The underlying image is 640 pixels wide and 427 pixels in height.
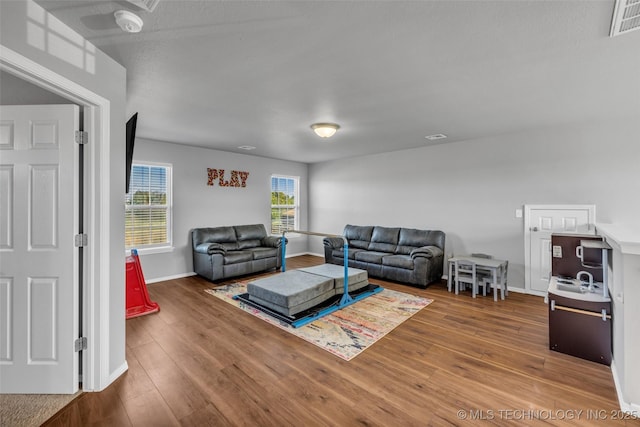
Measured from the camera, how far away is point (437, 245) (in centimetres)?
523

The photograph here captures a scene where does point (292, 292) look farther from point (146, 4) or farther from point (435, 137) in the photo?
point (435, 137)

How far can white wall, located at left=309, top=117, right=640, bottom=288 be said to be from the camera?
12.6 feet

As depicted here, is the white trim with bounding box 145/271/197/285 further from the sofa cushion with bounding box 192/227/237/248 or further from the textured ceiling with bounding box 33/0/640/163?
the textured ceiling with bounding box 33/0/640/163

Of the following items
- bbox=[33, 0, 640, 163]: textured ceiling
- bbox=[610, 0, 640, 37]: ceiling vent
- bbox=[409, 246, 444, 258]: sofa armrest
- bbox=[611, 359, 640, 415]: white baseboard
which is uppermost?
bbox=[33, 0, 640, 163]: textured ceiling

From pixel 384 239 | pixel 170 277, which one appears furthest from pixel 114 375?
pixel 384 239

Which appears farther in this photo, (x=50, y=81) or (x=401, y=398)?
(x=401, y=398)

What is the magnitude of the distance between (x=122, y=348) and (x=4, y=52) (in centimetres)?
219

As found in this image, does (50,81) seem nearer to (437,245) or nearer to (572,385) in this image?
(572,385)

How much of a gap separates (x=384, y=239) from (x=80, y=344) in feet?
16.5

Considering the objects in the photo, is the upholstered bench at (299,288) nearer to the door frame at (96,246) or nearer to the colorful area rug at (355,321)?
the colorful area rug at (355,321)

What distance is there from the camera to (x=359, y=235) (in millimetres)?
6410

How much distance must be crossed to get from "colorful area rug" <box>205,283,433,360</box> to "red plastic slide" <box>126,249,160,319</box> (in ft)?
3.01

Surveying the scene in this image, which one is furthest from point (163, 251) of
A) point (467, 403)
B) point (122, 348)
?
point (467, 403)

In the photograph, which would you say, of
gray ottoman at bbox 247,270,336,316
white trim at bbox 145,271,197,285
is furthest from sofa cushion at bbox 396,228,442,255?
white trim at bbox 145,271,197,285
